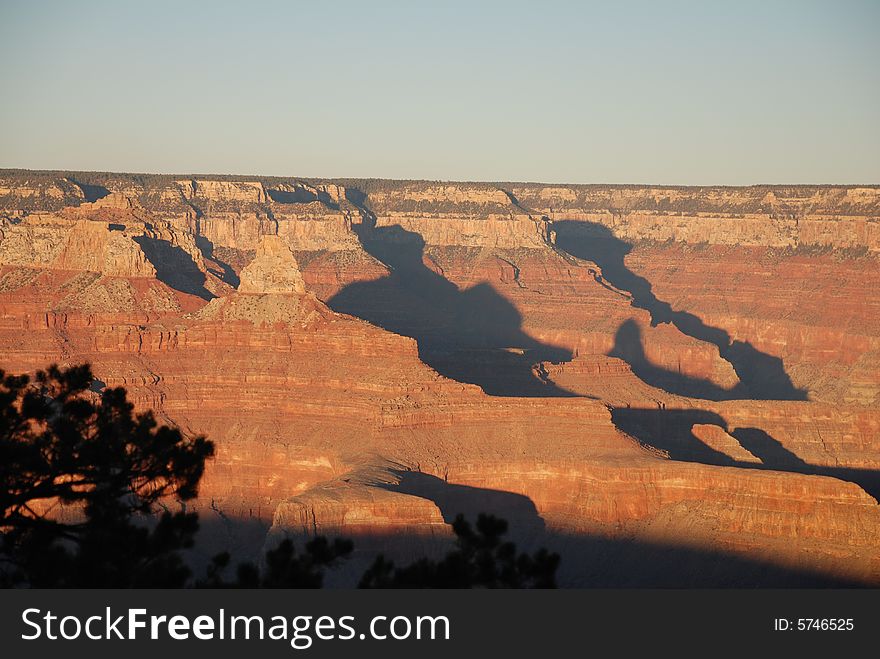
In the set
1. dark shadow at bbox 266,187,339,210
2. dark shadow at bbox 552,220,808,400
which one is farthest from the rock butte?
dark shadow at bbox 266,187,339,210

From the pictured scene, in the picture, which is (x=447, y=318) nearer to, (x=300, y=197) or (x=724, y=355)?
(x=724, y=355)

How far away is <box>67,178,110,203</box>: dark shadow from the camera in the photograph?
165 meters

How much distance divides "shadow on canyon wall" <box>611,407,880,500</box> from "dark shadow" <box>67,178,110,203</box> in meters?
73.3

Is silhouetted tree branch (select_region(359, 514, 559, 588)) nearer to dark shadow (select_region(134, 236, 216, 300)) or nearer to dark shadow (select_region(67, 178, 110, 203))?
dark shadow (select_region(134, 236, 216, 300))

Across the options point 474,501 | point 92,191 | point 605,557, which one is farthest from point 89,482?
point 92,191

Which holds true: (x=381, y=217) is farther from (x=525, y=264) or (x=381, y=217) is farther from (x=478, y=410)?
(x=478, y=410)

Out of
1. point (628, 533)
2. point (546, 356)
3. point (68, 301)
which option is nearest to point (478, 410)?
point (628, 533)

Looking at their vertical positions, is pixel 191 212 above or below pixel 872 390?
above

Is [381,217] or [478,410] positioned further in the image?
[381,217]

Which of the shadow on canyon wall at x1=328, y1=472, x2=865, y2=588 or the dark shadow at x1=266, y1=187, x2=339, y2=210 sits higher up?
the dark shadow at x1=266, y1=187, x2=339, y2=210

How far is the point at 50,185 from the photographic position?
162250 mm

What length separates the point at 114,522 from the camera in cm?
3834

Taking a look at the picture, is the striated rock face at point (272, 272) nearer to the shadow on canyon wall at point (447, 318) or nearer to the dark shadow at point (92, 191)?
the shadow on canyon wall at point (447, 318)

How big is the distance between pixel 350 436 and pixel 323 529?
15359 mm
